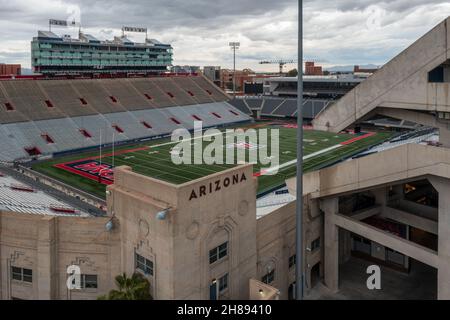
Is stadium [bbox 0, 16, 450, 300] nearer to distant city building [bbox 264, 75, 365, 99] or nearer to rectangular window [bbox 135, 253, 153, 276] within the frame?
rectangular window [bbox 135, 253, 153, 276]

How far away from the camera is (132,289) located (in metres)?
13.3

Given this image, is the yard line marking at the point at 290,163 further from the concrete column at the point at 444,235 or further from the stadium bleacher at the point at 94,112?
the concrete column at the point at 444,235

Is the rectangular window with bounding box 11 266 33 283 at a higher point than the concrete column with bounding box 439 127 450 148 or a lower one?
lower

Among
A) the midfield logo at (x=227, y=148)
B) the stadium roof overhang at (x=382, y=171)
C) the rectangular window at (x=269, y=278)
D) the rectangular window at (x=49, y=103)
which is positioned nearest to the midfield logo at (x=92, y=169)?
the midfield logo at (x=227, y=148)

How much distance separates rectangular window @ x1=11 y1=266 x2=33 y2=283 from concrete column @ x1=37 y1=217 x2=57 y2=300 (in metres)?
0.30

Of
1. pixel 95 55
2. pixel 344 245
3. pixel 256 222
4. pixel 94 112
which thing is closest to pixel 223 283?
pixel 256 222

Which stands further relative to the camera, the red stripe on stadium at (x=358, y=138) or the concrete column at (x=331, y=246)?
the red stripe on stadium at (x=358, y=138)

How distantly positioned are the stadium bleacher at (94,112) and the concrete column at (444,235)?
40.3m

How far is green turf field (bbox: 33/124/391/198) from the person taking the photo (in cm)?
3644

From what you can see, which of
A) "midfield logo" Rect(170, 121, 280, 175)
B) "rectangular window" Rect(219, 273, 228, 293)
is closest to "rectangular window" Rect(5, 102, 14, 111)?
"midfield logo" Rect(170, 121, 280, 175)

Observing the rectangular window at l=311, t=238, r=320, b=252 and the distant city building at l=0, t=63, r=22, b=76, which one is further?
the distant city building at l=0, t=63, r=22, b=76

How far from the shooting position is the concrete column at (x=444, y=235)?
1433 cm

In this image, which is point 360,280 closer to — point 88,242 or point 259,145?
point 88,242
